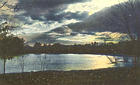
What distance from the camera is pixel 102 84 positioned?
824 inches

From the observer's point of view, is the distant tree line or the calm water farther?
the calm water

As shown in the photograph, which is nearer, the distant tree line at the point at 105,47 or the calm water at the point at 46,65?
the distant tree line at the point at 105,47

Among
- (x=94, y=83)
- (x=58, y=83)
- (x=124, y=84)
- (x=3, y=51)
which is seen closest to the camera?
(x=124, y=84)

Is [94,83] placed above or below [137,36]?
below

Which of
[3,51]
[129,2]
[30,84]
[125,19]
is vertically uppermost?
[129,2]

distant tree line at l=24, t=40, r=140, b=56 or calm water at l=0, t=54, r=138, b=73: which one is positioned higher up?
distant tree line at l=24, t=40, r=140, b=56

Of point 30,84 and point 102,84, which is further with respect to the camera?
point 30,84

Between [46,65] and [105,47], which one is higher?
[105,47]

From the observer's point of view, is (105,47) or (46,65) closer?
(46,65)

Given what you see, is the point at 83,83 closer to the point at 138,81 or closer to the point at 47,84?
the point at 47,84

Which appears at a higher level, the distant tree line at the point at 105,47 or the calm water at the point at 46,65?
the distant tree line at the point at 105,47

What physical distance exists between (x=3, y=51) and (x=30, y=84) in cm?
2163

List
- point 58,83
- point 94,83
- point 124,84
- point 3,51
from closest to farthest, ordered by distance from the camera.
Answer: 1. point 124,84
2. point 94,83
3. point 58,83
4. point 3,51

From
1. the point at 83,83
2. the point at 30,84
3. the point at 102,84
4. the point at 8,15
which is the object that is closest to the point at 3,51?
the point at 8,15
